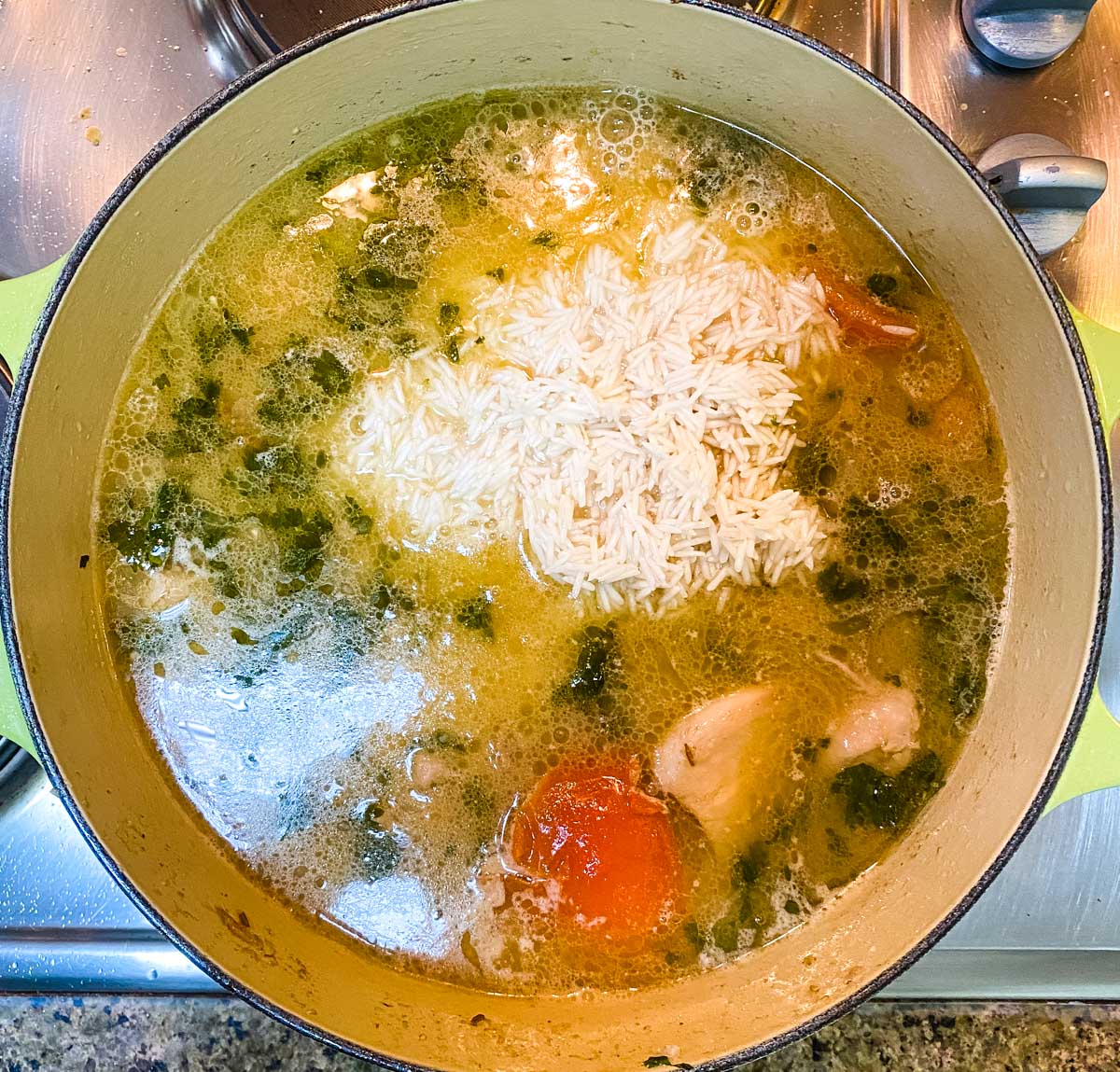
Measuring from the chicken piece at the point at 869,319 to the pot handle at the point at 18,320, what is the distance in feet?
3.13

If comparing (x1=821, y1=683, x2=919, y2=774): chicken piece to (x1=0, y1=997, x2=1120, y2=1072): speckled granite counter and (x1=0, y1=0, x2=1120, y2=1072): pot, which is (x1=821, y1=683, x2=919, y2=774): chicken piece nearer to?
(x1=0, y1=0, x2=1120, y2=1072): pot

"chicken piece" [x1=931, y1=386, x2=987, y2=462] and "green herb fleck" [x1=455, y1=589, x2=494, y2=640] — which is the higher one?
"chicken piece" [x1=931, y1=386, x2=987, y2=462]

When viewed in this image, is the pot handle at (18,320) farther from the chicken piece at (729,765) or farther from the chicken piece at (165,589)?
the chicken piece at (729,765)

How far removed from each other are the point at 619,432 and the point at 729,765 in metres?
0.46

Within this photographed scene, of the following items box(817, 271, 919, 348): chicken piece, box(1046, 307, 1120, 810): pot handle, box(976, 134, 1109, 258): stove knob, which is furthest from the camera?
box(817, 271, 919, 348): chicken piece

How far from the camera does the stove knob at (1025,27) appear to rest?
1.24 metres

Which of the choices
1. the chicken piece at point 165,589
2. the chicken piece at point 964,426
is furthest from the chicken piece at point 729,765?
the chicken piece at point 165,589

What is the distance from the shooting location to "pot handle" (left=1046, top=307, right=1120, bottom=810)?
3.05ft

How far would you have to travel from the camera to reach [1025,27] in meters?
1.25

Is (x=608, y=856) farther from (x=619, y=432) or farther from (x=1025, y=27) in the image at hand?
(x=1025, y=27)

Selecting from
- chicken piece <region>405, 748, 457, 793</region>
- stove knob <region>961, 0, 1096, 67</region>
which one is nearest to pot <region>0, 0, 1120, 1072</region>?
chicken piece <region>405, 748, 457, 793</region>

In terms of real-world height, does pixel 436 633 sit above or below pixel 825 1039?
above

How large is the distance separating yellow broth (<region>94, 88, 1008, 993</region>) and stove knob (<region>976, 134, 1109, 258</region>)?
0.50ft

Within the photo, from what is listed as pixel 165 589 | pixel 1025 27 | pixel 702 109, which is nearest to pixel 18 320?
pixel 165 589
